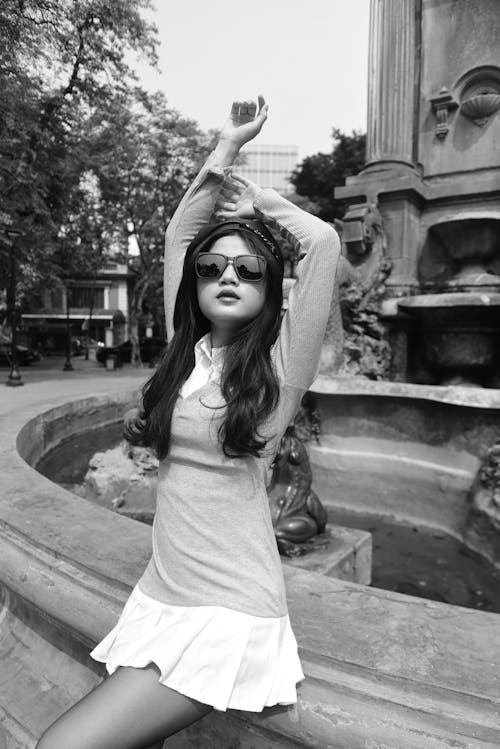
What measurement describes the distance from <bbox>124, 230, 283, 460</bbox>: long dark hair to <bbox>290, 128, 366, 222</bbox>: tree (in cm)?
2472

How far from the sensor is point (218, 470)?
143 centimetres

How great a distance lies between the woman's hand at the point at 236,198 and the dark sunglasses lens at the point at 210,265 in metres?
0.20

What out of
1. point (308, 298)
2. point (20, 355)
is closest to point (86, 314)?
point (20, 355)

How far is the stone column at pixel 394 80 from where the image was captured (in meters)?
7.37

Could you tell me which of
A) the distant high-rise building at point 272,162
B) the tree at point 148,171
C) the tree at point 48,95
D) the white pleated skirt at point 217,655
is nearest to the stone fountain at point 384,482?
the white pleated skirt at point 217,655

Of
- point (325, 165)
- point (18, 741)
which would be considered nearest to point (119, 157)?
point (325, 165)

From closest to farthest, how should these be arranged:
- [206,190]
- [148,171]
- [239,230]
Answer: [239,230]
[206,190]
[148,171]

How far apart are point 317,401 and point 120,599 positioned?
3693mm

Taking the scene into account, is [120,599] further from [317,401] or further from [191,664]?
[317,401]

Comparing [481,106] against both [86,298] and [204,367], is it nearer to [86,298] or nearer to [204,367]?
[204,367]

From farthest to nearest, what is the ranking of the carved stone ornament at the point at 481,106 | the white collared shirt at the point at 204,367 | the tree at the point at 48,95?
the tree at the point at 48,95 → the carved stone ornament at the point at 481,106 → the white collared shirt at the point at 204,367

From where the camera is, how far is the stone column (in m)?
7.37

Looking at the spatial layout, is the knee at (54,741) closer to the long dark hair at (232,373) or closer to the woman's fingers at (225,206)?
the long dark hair at (232,373)

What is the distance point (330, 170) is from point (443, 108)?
1999cm
